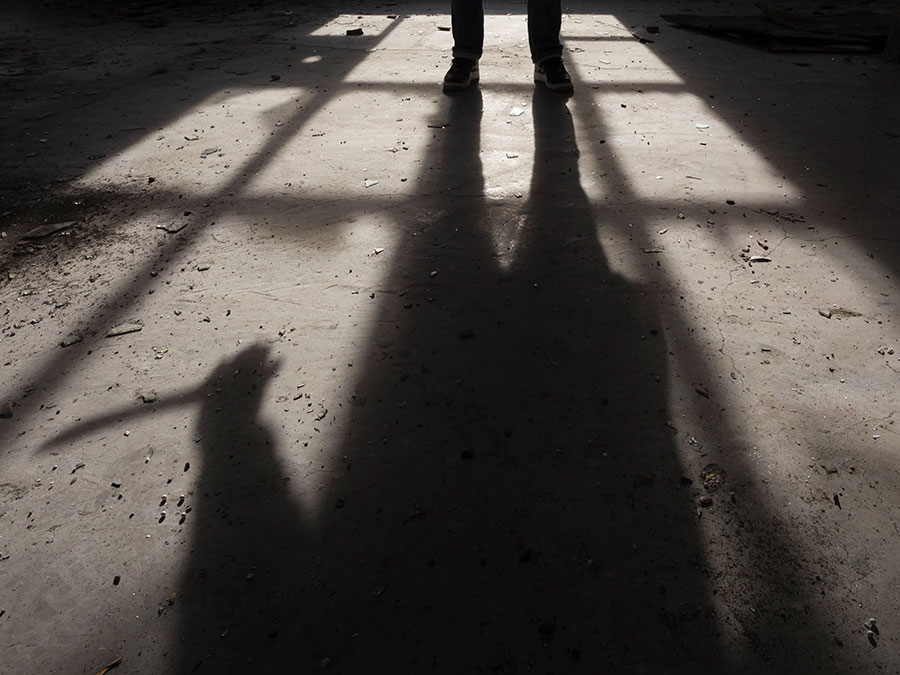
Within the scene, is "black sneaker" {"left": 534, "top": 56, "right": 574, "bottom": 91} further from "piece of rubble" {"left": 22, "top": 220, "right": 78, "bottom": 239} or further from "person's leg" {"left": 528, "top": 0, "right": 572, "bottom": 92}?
"piece of rubble" {"left": 22, "top": 220, "right": 78, "bottom": 239}

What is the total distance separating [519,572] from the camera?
36.2 inches

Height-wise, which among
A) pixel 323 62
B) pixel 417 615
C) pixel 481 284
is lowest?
pixel 417 615

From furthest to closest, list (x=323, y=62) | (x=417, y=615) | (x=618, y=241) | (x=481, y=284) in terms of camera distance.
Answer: (x=323, y=62), (x=618, y=241), (x=481, y=284), (x=417, y=615)

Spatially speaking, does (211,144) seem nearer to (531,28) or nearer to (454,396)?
(531,28)

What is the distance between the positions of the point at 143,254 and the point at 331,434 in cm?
96

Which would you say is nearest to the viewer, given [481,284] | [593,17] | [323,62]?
[481,284]

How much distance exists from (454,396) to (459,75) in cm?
207

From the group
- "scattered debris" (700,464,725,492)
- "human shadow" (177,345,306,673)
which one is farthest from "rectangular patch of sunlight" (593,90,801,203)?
"human shadow" (177,345,306,673)

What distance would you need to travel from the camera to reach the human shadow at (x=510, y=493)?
2.76 feet

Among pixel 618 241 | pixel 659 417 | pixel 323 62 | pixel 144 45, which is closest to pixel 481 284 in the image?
pixel 618 241

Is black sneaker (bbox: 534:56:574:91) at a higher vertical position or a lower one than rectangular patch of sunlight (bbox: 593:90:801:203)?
higher

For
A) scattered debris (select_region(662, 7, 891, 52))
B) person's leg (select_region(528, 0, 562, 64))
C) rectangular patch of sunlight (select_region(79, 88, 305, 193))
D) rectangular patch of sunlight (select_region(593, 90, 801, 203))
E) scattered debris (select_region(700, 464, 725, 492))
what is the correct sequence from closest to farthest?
scattered debris (select_region(700, 464, 725, 492))
rectangular patch of sunlight (select_region(593, 90, 801, 203))
rectangular patch of sunlight (select_region(79, 88, 305, 193))
person's leg (select_region(528, 0, 562, 64))
scattered debris (select_region(662, 7, 891, 52))

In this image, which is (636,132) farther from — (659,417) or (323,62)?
(323,62)

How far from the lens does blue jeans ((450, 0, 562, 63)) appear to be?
2770 mm
